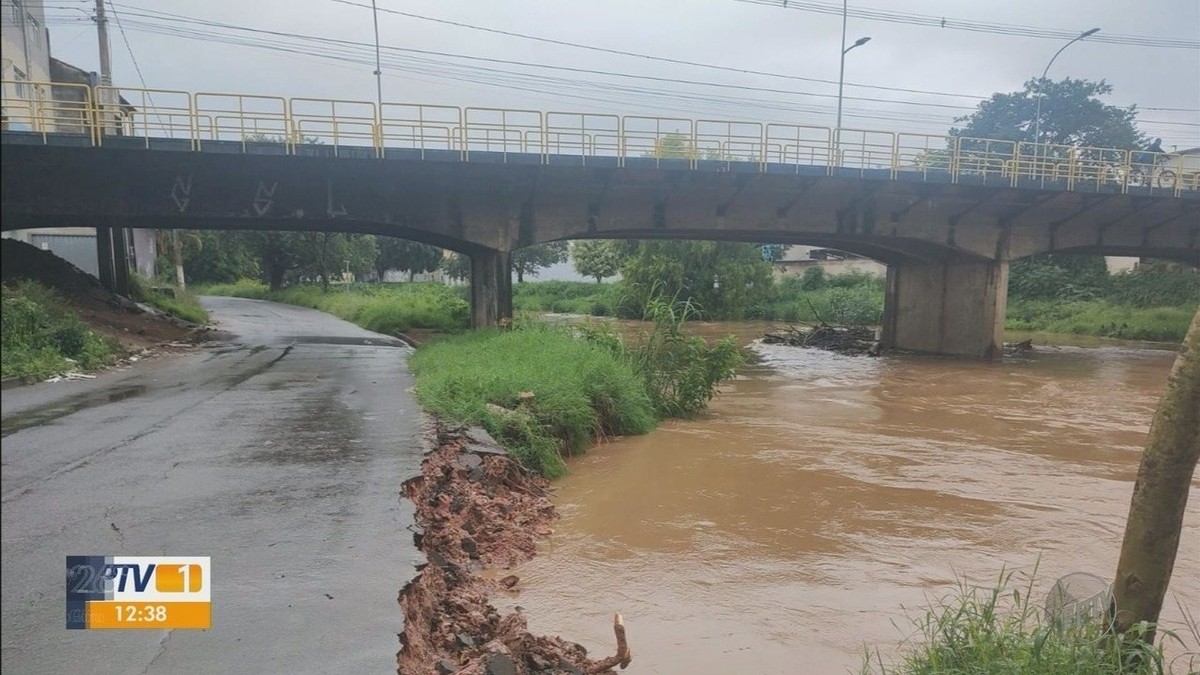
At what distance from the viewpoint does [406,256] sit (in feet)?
214

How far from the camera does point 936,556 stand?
664cm

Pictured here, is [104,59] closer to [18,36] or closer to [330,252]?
[18,36]

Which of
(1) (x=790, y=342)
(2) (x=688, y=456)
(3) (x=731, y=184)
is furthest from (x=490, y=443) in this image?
(1) (x=790, y=342)

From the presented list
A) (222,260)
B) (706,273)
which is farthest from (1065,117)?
(222,260)

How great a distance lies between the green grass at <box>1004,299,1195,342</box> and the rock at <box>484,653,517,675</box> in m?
37.0

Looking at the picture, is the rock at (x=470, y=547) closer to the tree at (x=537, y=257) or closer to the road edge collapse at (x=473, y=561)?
the road edge collapse at (x=473, y=561)

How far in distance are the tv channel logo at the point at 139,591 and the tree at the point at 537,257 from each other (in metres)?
65.4

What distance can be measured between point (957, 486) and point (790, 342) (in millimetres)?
22974

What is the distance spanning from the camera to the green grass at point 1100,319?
1366 inches

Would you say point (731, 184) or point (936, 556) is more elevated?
point (731, 184)

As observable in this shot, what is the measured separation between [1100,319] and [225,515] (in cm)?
4401

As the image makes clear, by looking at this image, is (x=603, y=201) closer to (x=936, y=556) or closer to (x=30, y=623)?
(x=936, y=556)

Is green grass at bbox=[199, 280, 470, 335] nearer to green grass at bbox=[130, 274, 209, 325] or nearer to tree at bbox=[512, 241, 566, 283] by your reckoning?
green grass at bbox=[130, 274, 209, 325]

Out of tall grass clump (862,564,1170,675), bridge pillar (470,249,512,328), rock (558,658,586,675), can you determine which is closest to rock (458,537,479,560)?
rock (558,658,586,675)
